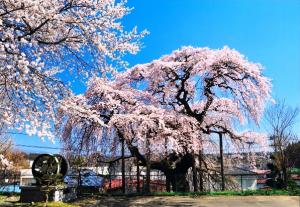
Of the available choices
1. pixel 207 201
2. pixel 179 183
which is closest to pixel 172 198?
pixel 207 201

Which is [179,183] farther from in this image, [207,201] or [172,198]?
[207,201]

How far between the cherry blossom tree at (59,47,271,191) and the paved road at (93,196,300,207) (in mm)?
2423

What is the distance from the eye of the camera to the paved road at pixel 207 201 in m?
14.9

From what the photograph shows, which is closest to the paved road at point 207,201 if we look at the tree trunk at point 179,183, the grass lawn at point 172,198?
the grass lawn at point 172,198

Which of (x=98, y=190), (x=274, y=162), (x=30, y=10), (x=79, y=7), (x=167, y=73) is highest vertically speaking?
(x=167, y=73)

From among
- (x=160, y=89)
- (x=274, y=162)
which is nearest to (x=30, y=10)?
(x=160, y=89)

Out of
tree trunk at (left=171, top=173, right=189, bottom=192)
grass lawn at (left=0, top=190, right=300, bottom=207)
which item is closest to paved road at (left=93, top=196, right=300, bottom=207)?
grass lawn at (left=0, top=190, right=300, bottom=207)

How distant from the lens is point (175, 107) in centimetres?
2030

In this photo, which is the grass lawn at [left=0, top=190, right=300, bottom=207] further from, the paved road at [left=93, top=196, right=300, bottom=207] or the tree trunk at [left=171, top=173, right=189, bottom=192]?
the tree trunk at [left=171, top=173, right=189, bottom=192]

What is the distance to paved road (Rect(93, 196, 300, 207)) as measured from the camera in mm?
14950

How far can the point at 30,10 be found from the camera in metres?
7.68

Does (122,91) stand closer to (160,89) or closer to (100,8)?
(160,89)

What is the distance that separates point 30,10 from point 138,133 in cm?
1008

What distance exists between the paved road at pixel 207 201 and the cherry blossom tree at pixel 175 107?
7.95 feet
